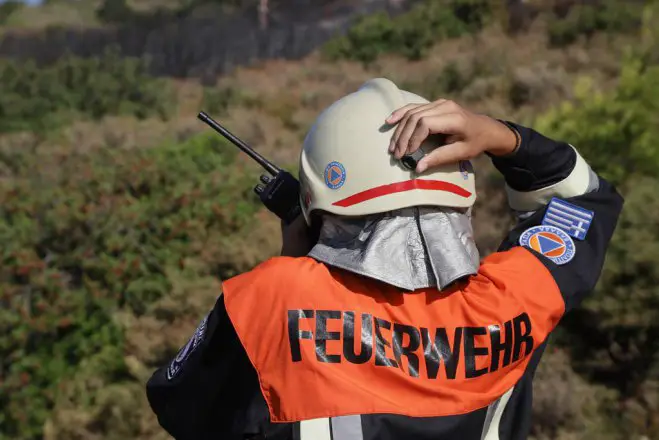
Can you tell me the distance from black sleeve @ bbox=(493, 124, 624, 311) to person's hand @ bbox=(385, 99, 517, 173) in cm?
28

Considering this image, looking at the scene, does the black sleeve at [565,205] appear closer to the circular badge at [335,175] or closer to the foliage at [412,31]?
the circular badge at [335,175]

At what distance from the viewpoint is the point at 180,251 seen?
5582mm

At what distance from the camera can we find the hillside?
4.15 metres

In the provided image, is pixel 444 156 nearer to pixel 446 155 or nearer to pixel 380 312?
pixel 446 155

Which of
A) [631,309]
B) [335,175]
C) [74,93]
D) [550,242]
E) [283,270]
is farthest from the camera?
[74,93]

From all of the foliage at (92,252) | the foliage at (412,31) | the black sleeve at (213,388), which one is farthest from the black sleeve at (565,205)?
the foliage at (412,31)

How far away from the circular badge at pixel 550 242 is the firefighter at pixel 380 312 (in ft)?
0.04

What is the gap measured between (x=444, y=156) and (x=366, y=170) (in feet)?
0.57

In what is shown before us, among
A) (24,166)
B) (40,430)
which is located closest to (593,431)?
(40,430)

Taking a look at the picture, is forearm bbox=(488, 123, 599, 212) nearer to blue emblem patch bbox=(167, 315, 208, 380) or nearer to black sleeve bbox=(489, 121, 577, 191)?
black sleeve bbox=(489, 121, 577, 191)

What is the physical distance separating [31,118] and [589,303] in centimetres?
855

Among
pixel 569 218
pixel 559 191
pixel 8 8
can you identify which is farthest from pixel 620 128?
pixel 8 8

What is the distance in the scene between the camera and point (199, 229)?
572 cm

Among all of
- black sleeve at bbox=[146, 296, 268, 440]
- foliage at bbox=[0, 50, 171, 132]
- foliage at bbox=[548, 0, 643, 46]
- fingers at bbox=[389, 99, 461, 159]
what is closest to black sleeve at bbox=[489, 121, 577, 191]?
fingers at bbox=[389, 99, 461, 159]
